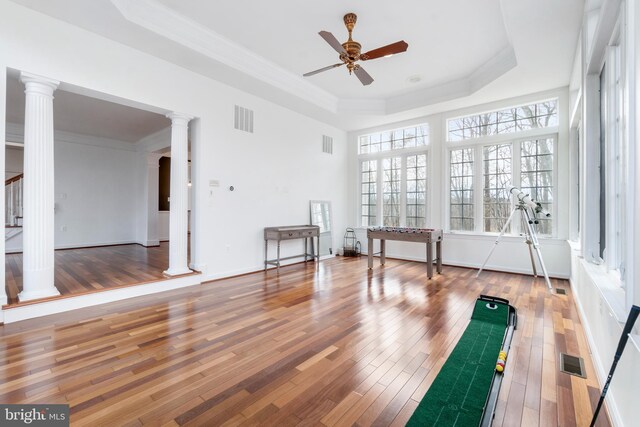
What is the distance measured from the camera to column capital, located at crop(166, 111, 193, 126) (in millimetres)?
4633

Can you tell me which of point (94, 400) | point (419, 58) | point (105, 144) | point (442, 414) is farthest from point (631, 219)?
point (105, 144)

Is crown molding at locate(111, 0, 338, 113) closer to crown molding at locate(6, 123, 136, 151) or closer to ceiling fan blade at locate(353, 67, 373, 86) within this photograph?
ceiling fan blade at locate(353, 67, 373, 86)

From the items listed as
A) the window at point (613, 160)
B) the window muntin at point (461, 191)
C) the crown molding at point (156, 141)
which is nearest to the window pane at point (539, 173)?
the window muntin at point (461, 191)

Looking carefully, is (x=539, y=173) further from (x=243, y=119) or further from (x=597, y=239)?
(x=243, y=119)

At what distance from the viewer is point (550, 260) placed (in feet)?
17.5

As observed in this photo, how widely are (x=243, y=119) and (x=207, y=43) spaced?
1.49 m

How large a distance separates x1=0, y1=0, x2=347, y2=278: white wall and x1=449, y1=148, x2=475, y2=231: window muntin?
Result: 2871 millimetres

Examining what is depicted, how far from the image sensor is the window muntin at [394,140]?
7027mm

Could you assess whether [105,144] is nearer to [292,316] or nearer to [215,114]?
[215,114]

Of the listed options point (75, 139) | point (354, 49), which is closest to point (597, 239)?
point (354, 49)

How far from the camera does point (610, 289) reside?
7.13 ft

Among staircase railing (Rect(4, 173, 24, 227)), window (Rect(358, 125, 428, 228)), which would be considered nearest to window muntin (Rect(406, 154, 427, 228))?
window (Rect(358, 125, 428, 228))

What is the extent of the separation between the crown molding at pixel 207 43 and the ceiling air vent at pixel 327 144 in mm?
1568

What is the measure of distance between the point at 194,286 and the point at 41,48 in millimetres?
3538
